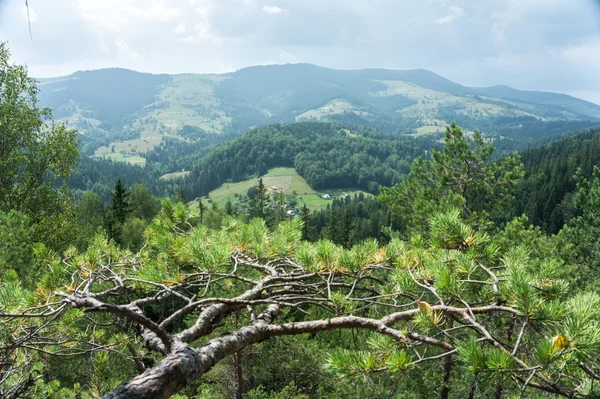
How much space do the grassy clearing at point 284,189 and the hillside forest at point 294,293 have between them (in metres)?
111

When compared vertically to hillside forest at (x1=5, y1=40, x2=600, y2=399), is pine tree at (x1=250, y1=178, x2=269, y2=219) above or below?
below

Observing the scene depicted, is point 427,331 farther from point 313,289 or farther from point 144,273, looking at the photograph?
point 144,273

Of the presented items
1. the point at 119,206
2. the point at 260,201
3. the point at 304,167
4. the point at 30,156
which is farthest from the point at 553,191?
the point at 304,167

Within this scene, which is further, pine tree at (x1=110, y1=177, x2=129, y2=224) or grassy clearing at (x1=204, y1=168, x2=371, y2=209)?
grassy clearing at (x1=204, y1=168, x2=371, y2=209)

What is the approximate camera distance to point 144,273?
8.73 ft

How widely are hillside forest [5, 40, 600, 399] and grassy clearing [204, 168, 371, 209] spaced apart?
111 m

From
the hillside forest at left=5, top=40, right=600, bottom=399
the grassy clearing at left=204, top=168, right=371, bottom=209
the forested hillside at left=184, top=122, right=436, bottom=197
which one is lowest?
the grassy clearing at left=204, top=168, right=371, bottom=209

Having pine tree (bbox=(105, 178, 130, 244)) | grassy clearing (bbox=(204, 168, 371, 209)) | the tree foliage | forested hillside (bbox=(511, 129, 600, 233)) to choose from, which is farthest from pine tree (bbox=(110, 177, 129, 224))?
grassy clearing (bbox=(204, 168, 371, 209))

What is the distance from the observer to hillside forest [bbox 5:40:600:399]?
5.79ft

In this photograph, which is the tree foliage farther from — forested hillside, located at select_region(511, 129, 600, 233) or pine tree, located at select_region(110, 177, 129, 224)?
forested hillside, located at select_region(511, 129, 600, 233)

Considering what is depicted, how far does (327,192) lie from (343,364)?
161 metres

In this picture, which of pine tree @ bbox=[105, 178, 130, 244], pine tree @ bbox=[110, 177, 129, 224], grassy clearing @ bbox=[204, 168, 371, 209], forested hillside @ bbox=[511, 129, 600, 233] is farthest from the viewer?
grassy clearing @ bbox=[204, 168, 371, 209]

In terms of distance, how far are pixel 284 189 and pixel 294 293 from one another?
15412cm

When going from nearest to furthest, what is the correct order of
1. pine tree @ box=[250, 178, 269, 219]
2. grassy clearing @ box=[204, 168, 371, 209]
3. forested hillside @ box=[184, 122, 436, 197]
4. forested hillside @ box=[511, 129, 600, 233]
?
1. pine tree @ box=[250, 178, 269, 219]
2. forested hillside @ box=[511, 129, 600, 233]
3. grassy clearing @ box=[204, 168, 371, 209]
4. forested hillside @ box=[184, 122, 436, 197]
